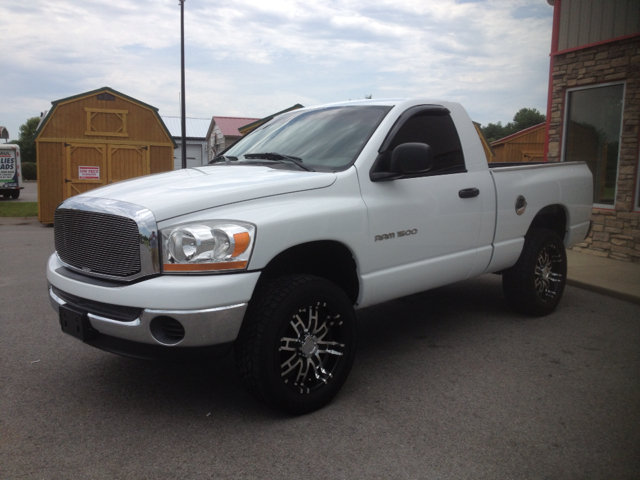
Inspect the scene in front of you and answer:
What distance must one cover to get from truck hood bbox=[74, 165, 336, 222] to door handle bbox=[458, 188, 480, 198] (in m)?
1.25

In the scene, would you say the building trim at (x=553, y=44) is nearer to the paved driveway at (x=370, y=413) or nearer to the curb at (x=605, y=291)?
the curb at (x=605, y=291)

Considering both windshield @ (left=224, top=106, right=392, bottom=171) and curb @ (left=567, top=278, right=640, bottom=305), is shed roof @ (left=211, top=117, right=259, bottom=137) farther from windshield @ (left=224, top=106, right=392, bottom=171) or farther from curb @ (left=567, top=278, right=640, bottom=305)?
windshield @ (left=224, top=106, right=392, bottom=171)

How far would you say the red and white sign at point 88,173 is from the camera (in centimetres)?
1591

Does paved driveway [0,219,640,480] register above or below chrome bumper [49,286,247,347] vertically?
below

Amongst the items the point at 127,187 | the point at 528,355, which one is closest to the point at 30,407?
the point at 127,187

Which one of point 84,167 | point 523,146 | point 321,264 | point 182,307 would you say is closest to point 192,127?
point 523,146

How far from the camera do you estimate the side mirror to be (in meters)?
3.59

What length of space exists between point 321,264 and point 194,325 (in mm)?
1113

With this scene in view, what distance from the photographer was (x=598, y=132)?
932 centimetres

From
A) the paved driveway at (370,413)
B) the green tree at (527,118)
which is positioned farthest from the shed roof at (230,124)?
the green tree at (527,118)

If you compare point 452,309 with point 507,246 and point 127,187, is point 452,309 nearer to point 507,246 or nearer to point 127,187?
point 507,246

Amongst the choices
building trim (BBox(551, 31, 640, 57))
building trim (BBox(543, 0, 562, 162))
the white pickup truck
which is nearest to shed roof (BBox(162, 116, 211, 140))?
building trim (BBox(543, 0, 562, 162))

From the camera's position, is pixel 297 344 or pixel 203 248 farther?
pixel 297 344

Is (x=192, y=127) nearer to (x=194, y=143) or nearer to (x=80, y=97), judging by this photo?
(x=194, y=143)
